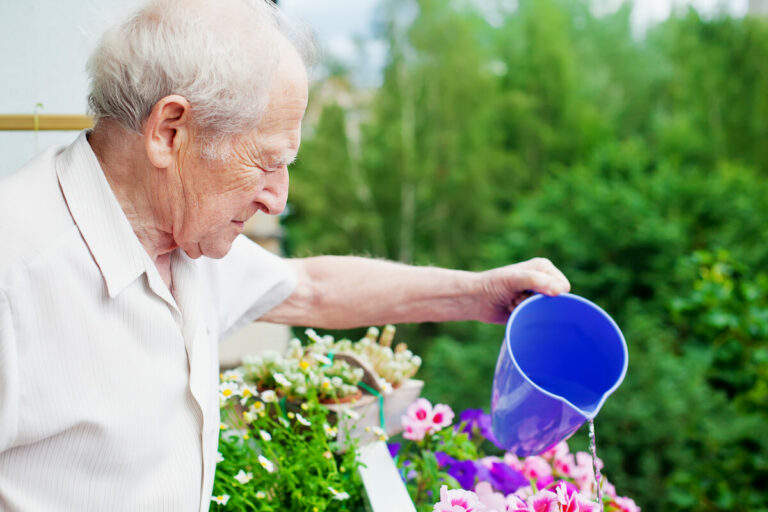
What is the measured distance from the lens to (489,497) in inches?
49.6

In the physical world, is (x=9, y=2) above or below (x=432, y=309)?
above

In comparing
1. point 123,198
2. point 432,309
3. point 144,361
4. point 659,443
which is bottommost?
point 659,443

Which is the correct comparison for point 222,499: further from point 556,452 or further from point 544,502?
point 556,452

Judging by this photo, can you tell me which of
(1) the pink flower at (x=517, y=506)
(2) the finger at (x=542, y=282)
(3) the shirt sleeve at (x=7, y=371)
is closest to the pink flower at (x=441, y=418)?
(2) the finger at (x=542, y=282)

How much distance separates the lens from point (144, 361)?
1.00 m

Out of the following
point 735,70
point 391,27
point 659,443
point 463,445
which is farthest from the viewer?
point 391,27

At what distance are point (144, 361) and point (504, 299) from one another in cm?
76

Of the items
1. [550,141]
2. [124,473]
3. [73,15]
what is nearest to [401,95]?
[550,141]

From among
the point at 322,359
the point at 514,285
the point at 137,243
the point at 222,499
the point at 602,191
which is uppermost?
the point at 137,243

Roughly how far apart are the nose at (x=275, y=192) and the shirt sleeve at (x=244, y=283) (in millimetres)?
264

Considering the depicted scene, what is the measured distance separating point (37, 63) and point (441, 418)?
1.14 metres

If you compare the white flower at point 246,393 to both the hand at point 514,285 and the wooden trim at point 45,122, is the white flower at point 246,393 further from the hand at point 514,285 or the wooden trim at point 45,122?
the wooden trim at point 45,122

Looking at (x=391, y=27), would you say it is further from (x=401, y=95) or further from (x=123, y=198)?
(x=123, y=198)

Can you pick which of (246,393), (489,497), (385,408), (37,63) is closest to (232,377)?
(246,393)
